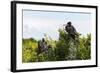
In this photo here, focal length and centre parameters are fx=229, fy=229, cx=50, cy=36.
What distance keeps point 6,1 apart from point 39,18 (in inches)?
9.1

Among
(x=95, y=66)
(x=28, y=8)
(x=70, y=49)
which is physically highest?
(x=28, y=8)

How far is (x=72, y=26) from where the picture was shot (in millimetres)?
1562

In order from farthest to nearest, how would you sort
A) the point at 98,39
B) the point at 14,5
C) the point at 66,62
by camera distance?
the point at 98,39 → the point at 66,62 → the point at 14,5

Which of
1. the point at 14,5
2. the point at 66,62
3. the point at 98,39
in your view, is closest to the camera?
the point at 14,5

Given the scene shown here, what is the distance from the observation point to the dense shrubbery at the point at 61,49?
145 cm

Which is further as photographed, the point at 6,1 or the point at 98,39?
the point at 98,39

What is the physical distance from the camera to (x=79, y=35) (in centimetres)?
158

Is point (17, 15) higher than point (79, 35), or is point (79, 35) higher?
point (17, 15)

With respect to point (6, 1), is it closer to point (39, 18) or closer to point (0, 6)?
point (0, 6)

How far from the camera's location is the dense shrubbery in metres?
1.45

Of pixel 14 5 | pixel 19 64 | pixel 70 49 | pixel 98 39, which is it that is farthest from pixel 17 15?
pixel 98 39

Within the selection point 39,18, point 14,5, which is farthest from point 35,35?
point 14,5

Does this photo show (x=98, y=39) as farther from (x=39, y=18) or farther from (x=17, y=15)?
(x=17, y=15)

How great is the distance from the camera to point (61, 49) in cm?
154
